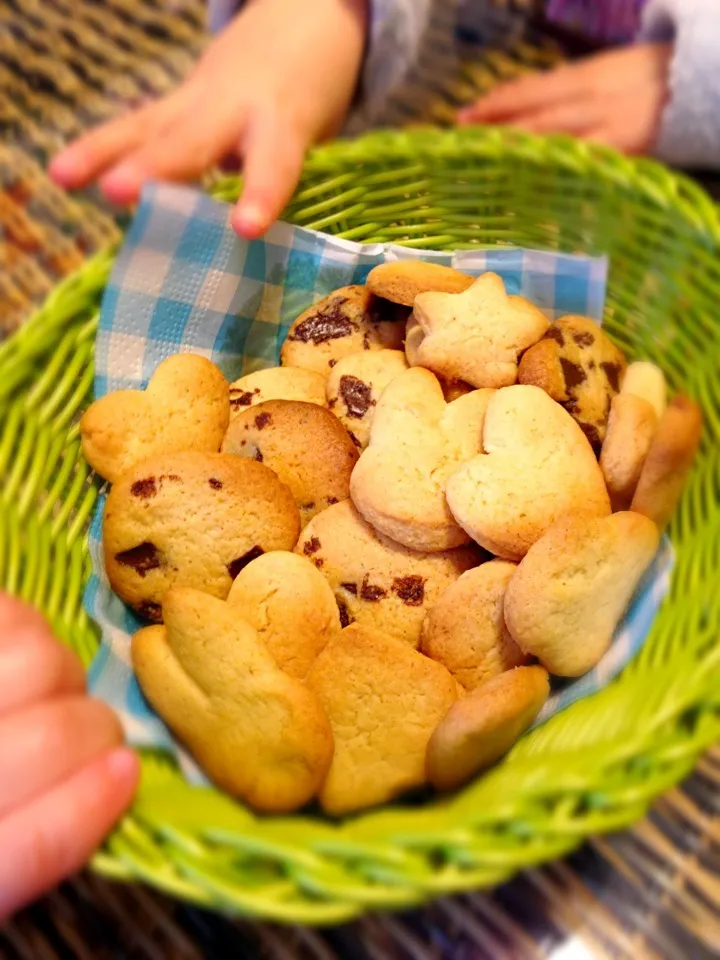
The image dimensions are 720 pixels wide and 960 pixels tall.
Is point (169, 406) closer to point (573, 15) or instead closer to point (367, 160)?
point (367, 160)

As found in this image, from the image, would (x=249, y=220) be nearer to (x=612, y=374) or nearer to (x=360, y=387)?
(x=360, y=387)

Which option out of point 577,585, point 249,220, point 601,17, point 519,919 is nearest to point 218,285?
point 249,220

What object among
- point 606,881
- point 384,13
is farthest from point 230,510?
point 384,13

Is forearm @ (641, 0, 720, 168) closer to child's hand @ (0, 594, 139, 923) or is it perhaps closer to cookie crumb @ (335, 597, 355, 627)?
cookie crumb @ (335, 597, 355, 627)

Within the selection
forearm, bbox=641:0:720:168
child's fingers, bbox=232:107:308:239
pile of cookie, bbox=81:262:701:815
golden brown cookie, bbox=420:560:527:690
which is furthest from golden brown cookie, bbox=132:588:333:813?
forearm, bbox=641:0:720:168

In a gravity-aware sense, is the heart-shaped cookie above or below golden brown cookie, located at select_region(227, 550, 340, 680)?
above
